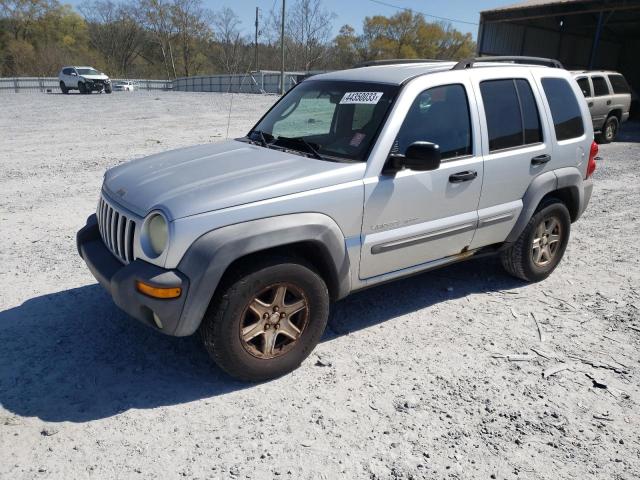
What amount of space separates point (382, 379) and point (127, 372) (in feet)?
5.37

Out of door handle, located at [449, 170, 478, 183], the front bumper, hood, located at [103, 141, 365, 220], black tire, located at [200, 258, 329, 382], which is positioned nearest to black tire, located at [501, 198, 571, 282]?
door handle, located at [449, 170, 478, 183]

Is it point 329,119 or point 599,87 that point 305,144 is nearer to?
point 329,119

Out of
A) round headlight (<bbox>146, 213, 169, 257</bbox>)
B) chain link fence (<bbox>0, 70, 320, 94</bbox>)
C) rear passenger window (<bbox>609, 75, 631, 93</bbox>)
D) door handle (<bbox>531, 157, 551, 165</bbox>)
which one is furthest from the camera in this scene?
chain link fence (<bbox>0, 70, 320, 94</bbox>)

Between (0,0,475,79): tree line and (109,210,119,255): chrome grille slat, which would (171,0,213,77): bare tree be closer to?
(0,0,475,79): tree line

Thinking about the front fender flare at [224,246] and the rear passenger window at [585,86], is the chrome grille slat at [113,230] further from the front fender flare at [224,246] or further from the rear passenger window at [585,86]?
the rear passenger window at [585,86]

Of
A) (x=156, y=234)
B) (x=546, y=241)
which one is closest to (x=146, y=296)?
(x=156, y=234)

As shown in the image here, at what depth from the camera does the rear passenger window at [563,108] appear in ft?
15.1

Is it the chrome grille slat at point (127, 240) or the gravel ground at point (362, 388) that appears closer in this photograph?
the gravel ground at point (362, 388)

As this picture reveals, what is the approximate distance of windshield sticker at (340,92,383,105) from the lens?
3724 millimetres

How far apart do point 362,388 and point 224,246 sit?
1.25 meters

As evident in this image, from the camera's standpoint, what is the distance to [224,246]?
9.34 ft

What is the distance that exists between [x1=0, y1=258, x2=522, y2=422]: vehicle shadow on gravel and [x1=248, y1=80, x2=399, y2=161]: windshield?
1.37 metres

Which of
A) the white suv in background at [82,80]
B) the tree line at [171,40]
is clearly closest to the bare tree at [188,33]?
the tree line at [171,40]

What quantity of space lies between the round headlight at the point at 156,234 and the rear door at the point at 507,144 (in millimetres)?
2434
